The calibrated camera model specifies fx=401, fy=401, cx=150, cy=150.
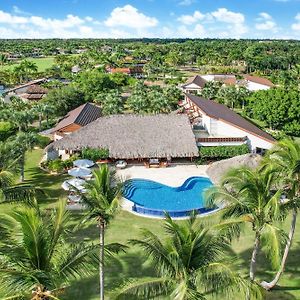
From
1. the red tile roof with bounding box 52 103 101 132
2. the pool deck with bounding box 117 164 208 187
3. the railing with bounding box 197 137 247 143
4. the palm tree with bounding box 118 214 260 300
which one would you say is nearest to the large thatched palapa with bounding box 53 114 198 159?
the pool deck with bounding box 117 164 208 187

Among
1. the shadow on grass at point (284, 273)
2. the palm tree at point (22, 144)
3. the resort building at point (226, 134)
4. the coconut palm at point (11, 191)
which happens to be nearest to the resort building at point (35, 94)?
the resort building at point (226, 134)

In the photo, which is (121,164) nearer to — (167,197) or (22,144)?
(167,197)

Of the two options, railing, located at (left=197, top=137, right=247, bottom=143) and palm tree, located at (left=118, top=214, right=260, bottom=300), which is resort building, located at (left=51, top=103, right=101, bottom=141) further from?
palm tree, located at (left=118, top=214, right=260, bottom=300)

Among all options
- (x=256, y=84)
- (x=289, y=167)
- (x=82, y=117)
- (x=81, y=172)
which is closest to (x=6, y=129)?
(x=82, y=117)

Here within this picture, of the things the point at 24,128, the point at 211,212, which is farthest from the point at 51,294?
the point at 24,128

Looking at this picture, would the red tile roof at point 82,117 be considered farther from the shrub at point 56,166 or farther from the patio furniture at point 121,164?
the patio furniture at point 121,164

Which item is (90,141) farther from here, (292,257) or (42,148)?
(292,257)
